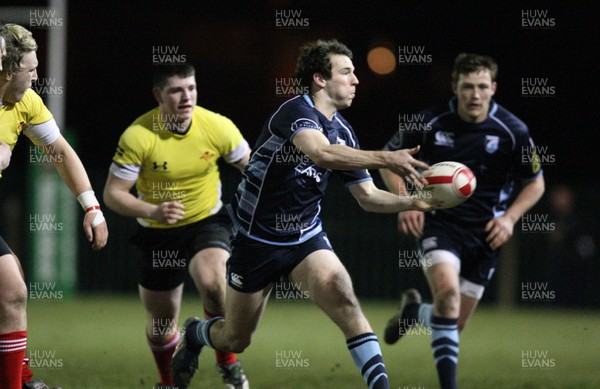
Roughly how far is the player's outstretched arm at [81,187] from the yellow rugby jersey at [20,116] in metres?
0.18

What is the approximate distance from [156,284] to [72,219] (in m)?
8.84

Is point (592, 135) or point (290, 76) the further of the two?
point (290, 76)

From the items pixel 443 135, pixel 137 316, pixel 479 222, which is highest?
pixel 443 135

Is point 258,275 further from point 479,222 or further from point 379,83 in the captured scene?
point 379,83

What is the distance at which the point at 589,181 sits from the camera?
21156mm

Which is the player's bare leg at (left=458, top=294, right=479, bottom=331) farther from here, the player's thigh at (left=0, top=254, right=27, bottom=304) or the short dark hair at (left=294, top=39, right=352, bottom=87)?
the player's thigh at (left=0, top=254, right=27, bottom=304)

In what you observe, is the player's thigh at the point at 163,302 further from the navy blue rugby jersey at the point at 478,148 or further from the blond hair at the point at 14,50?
the blond hair at the point at 14,50

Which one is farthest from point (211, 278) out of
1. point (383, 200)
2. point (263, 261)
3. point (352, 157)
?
point (352, 157)

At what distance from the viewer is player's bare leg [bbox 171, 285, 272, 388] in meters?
6.49

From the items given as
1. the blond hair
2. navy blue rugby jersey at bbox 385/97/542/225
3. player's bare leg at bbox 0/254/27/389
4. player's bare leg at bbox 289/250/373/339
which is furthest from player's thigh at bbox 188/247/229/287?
the blond hair

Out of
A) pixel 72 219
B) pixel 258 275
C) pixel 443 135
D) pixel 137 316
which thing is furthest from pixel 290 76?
pixel 258 275

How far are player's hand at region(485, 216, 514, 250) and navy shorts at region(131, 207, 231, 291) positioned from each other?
1.98 metres

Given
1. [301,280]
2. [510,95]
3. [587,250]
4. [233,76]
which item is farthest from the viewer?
[233,76]

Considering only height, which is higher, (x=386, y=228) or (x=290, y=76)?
(x=290, y=76)
